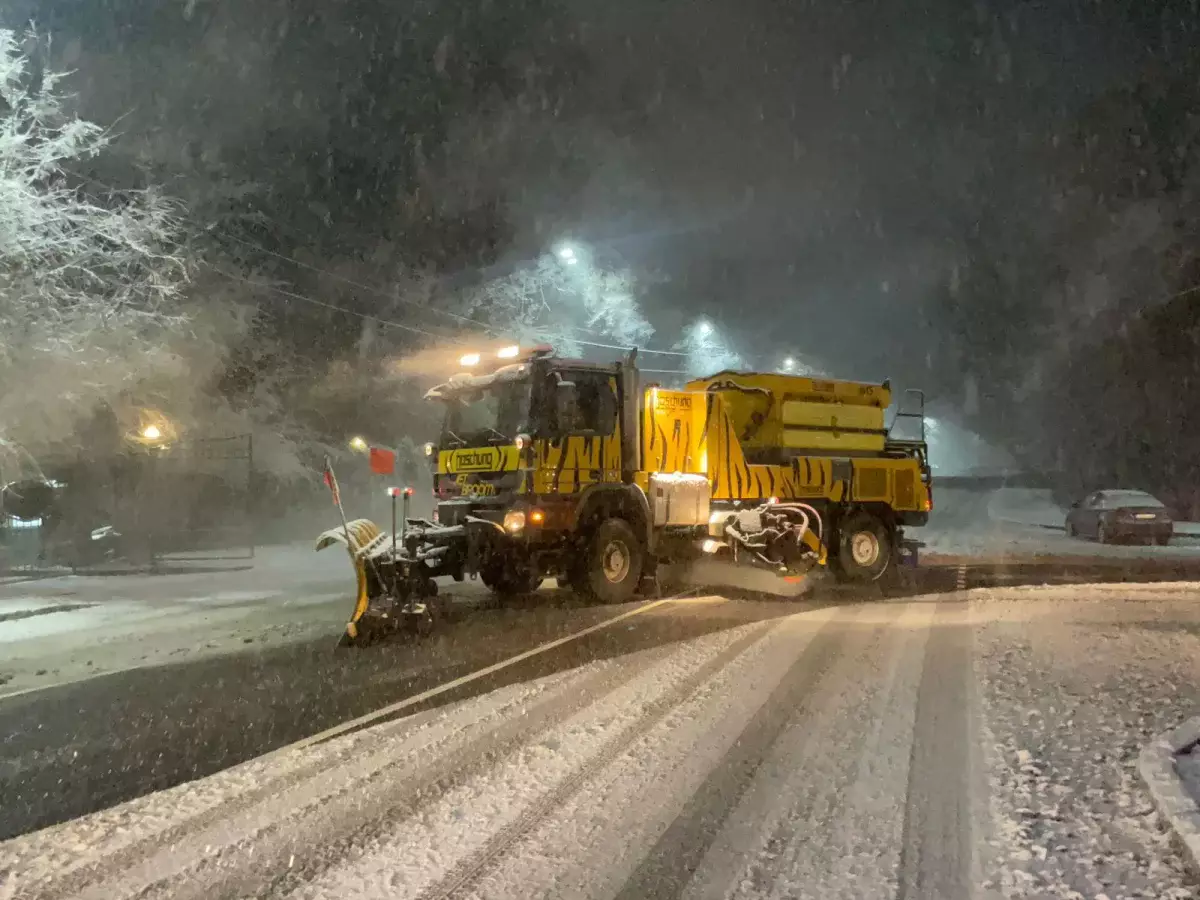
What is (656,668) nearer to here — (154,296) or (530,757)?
(530,757)

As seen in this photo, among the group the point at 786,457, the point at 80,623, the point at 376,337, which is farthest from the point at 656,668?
the point at 376,337

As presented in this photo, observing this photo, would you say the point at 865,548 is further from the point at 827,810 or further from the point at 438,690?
the point at 827,810

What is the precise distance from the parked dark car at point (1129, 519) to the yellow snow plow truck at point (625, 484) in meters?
11.1

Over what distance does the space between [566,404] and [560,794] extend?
7513 millimetres

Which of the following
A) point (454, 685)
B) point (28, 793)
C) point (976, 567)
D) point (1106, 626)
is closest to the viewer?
point (28, 793)

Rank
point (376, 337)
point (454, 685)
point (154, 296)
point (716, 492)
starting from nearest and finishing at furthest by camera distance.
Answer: point (454, 685) → point (716, 492) → point (154, 296) → point (376, 337)

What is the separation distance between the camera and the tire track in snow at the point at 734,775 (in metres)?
4.07

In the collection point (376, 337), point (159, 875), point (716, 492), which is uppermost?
point (376, 337)

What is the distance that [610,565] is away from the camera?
12719 mm

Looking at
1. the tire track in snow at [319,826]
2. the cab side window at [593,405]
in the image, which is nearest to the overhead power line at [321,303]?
the cab side window at [593,405]

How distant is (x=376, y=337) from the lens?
31.0 m

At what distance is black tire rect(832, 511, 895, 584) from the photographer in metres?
15.6

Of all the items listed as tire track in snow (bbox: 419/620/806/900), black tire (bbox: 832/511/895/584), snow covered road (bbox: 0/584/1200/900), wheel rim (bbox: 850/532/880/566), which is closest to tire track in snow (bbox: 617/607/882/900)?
snow covered road (bbox: 0/584/1200/900)

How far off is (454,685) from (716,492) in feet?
23.3
